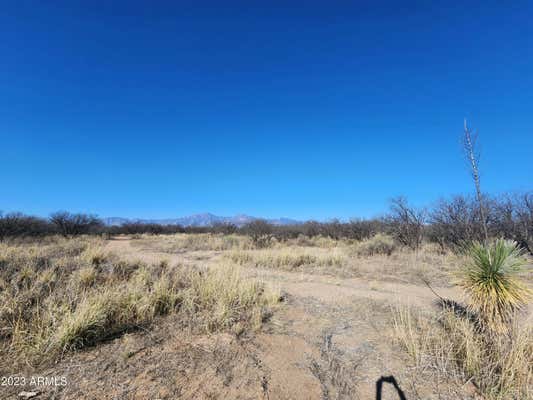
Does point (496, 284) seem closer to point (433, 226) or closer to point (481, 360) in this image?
point (481, 360)

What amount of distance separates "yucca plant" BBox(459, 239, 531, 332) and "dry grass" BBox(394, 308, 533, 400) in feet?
1.38

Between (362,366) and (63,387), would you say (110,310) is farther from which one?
(362,366)

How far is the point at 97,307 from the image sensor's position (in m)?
4.03

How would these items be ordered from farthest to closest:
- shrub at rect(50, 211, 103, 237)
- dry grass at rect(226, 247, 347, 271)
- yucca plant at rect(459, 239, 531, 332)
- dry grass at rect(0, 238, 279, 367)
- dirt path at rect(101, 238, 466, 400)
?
1. shrub at rect(50, 211, 103, 237)
2. dry grass at rect(226, 247, 347, 271)
3. yucca plant at rect(459, 239, 531, 332)
4. dry grass at rect(0, 238, 279, 367)
5. dirt path at rect(101, 238, 466, 400)

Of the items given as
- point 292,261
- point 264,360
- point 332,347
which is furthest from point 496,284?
point 292,261

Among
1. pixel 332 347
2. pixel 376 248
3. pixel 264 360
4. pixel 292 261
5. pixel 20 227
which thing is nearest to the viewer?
pixel 264 360

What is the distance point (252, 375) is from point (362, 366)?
151 cm

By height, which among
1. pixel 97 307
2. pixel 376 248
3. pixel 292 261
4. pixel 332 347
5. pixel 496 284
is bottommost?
pixel 332 347

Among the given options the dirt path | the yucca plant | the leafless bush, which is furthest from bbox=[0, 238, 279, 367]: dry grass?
the leafless bush

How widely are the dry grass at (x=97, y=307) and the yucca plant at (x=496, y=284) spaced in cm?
372

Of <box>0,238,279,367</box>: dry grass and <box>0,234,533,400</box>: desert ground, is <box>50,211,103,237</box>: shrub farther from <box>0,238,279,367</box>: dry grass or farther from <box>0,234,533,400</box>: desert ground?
<box>0,234,533,400</box>: desert ground

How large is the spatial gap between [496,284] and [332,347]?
9.41 feet

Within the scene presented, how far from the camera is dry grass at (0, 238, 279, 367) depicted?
11.1 feet

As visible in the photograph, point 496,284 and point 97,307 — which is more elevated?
point 496,284
